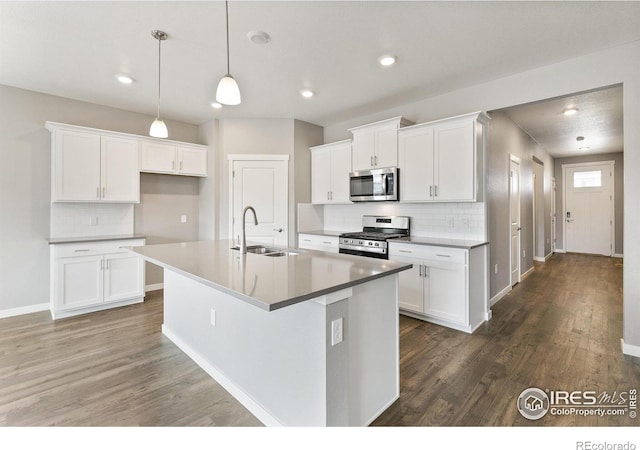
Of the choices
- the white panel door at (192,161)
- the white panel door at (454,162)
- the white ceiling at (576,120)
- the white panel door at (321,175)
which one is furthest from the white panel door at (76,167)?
the white ceiling at (576,120)

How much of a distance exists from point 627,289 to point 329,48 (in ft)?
11.0

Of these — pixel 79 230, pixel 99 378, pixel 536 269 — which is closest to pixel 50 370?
pixel 99 378

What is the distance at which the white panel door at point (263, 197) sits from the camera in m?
4.84

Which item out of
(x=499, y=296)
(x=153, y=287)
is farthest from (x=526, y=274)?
(x=153, y=287)

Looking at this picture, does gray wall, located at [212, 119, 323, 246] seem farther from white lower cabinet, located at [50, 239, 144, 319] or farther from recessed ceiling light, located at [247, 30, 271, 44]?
recessed ceiling light, located at [247, 30, 271, 44]

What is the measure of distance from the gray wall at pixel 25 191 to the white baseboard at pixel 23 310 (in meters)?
0.03

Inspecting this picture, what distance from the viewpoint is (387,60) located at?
9.76 feet

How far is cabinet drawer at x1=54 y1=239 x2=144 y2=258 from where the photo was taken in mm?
3576

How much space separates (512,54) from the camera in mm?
2877

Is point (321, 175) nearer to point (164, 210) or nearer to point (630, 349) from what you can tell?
point (164, 210)

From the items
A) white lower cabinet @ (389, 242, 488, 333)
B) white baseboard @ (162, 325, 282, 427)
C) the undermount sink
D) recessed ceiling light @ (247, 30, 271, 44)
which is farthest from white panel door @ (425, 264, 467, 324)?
recessed ceiling light @ (247, 30, 271, 44)

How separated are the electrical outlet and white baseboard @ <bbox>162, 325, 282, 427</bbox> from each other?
67cm

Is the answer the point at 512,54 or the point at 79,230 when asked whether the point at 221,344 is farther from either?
the point at 512,54
